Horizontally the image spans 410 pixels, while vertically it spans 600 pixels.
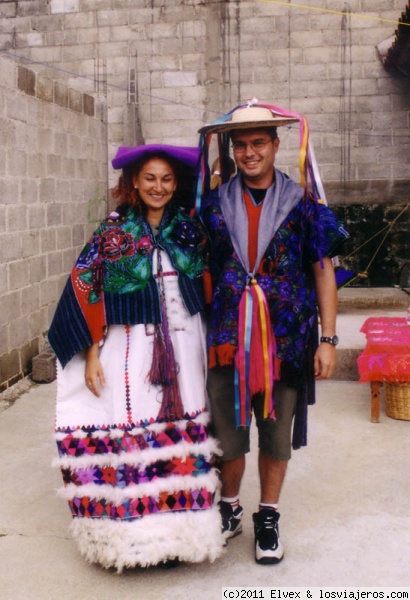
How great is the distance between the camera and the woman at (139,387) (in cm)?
263

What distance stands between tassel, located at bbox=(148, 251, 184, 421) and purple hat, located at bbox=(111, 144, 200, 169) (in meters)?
0.38

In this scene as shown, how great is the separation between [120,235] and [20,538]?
1.39 m

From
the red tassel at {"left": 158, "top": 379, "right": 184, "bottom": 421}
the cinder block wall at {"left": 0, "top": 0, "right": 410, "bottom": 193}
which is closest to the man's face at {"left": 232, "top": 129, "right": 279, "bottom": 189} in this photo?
the red tassel at {"left": 158, "top": 379, "right": 184, "bottom": 421}

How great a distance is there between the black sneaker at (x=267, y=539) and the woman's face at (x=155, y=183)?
1277 millimetres

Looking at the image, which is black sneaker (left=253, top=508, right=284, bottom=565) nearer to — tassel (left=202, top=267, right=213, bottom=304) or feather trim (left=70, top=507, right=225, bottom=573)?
feather trim (left=70, top=507, right=225, bottom=573)

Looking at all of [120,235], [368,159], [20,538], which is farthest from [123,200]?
[368,159]

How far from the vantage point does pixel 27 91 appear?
18.3ft

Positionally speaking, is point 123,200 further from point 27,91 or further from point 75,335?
point 27,91

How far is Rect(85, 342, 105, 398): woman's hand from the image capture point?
A: 2660 mm

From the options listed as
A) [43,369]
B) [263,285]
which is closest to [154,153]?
[263,285]

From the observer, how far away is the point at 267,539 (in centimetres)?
281

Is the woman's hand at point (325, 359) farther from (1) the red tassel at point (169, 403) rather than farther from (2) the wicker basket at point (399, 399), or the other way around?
(2) the wicker basket at point (399, 399)

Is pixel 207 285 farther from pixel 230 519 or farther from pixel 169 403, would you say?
pixel 230 519

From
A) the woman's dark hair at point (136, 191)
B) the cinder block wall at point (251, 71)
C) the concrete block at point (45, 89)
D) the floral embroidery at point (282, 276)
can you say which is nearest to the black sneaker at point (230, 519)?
the floral embroidery at point (282, 276)
